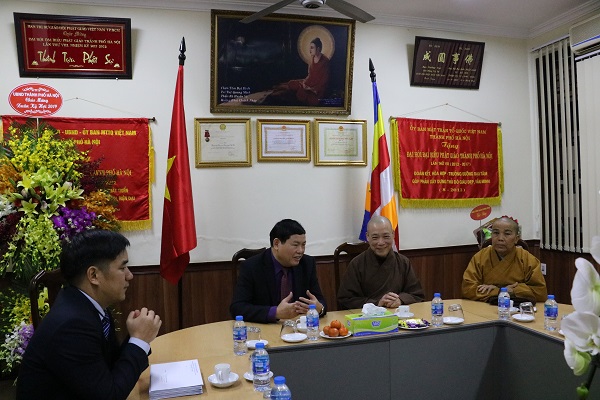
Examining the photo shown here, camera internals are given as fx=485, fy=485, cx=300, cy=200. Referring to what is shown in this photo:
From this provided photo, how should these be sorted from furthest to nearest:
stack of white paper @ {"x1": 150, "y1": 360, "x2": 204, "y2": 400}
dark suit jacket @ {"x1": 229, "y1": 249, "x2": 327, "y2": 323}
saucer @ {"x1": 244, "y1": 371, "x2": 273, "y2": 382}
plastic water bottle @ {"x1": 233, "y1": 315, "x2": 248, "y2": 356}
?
dark suit jacket @ {"x1": 229, "y1": 249, "x2": 327, "y2": 323}, plastic water bottle @ {"x1": 233, "y1": 315, "x2": 248, "y2": 356}, saucer @ {"x1": 244, "y1": 371, "x2": 273, "y2": 382}, stack of white paper @ {"x1": 150, "y1": 360, "x2": 204, "y2": 400}

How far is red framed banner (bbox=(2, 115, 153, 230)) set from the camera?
132 inches

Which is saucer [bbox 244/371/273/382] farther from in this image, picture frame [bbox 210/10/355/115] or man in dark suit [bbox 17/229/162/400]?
picture frame [bbox 210/10/355/115]

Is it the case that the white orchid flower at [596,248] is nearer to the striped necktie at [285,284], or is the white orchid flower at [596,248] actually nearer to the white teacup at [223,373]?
the white teacup at [223,373]

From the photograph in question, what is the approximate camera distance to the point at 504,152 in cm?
443

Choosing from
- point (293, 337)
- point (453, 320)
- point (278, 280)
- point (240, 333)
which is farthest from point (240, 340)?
point (453, 320)

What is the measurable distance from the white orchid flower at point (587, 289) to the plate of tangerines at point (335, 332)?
1.47m

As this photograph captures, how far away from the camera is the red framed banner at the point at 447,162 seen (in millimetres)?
4059

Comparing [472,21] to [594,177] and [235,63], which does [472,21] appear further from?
[235,63]

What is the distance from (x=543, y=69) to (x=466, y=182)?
1232 millimetres

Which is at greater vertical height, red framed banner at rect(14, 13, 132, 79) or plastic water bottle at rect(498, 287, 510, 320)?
red framed banner at rect(14, 13, 132, 79)

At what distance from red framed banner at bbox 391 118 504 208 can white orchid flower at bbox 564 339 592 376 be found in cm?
337

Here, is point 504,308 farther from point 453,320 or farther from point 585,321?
point 585,321

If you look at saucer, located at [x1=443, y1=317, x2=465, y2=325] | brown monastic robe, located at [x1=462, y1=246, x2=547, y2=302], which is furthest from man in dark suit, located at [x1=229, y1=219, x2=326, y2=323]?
brown monastic robe, located at [x1=462, y1=246, x2=547, y2=302]

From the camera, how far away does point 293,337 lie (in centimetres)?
208
